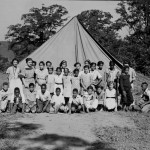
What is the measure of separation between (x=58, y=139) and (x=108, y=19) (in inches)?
1263

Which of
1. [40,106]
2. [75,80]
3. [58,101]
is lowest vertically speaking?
[40,106]

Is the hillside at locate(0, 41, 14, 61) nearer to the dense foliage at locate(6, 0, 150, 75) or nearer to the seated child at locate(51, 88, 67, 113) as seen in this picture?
the dense foliage at locate(6, 0, 150, 75)

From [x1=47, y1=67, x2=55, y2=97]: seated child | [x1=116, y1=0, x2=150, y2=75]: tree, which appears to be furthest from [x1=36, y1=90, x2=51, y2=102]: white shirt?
[x1=116, y1=0, x2=150, y2=75]: tree

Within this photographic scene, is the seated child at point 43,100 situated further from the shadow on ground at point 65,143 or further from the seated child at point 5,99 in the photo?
the shadow on ground at point 65,143

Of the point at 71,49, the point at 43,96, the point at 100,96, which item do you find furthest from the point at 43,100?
the point at 71,49

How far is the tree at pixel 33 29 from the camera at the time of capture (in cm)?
3475

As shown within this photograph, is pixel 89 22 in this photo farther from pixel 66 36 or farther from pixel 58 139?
pixel 58 139

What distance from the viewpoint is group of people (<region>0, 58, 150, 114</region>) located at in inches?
286

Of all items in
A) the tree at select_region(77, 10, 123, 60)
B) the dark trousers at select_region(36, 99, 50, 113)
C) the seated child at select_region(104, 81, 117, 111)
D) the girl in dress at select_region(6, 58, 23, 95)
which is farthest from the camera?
the tree at select_region(77, 10, 123, 60)

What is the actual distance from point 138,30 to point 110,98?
22.1m

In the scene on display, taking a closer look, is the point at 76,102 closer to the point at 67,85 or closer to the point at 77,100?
the point at 77,100

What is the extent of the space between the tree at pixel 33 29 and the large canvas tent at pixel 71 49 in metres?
25.1

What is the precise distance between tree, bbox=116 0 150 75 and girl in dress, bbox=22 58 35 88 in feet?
61.7

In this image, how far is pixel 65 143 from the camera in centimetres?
496
